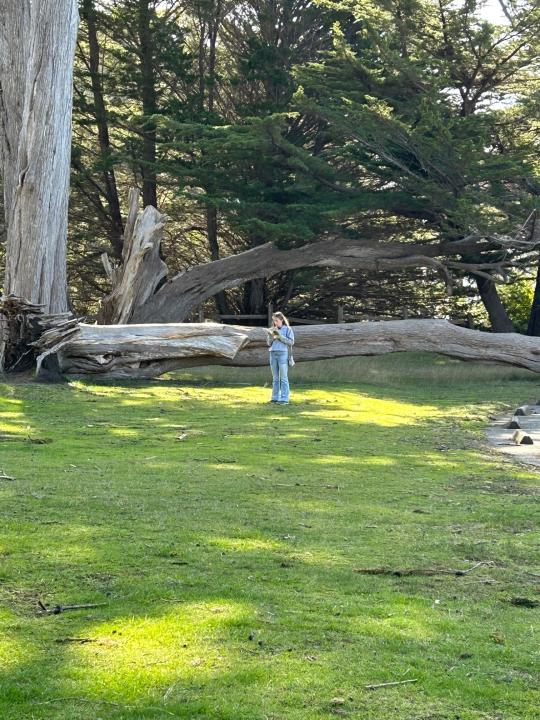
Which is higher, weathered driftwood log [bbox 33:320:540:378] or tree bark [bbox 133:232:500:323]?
tree bark [bbox 133:232:500:323]

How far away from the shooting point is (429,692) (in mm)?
3881

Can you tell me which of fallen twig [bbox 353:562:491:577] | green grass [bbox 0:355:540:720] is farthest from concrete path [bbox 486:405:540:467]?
fallen twig [bbox 353:562:491:577]

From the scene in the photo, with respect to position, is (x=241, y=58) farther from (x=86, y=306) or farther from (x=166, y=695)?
(x=166, y=695)

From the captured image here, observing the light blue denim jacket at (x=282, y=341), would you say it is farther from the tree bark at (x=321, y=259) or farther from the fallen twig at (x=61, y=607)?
the fallen twig at (x=61, y=607)

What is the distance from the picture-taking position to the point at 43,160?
19672 mm

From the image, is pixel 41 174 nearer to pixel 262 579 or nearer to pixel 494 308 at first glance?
pixel 262 579

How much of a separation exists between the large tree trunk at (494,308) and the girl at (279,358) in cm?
1476

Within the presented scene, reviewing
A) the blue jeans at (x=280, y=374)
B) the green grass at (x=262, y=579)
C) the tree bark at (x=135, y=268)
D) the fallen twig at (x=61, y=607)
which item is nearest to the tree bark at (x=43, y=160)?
the tree bark at (x=135, y=268)

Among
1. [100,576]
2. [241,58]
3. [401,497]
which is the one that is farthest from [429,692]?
[241,58]

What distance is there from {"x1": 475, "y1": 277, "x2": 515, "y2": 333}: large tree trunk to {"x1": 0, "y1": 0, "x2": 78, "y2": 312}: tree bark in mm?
15430

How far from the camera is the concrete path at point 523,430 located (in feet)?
37.4

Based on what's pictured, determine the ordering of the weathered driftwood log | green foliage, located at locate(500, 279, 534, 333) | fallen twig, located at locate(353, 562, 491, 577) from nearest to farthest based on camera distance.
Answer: fallen twig, located at locate(353, 562, 491, 577)
the weathered driftwood log
green foliage, located at locate(500, 279, 534, 333)

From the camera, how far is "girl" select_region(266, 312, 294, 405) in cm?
1742

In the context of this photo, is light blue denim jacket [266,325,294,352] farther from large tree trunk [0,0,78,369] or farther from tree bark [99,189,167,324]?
tree bark [99,189,167,324]
